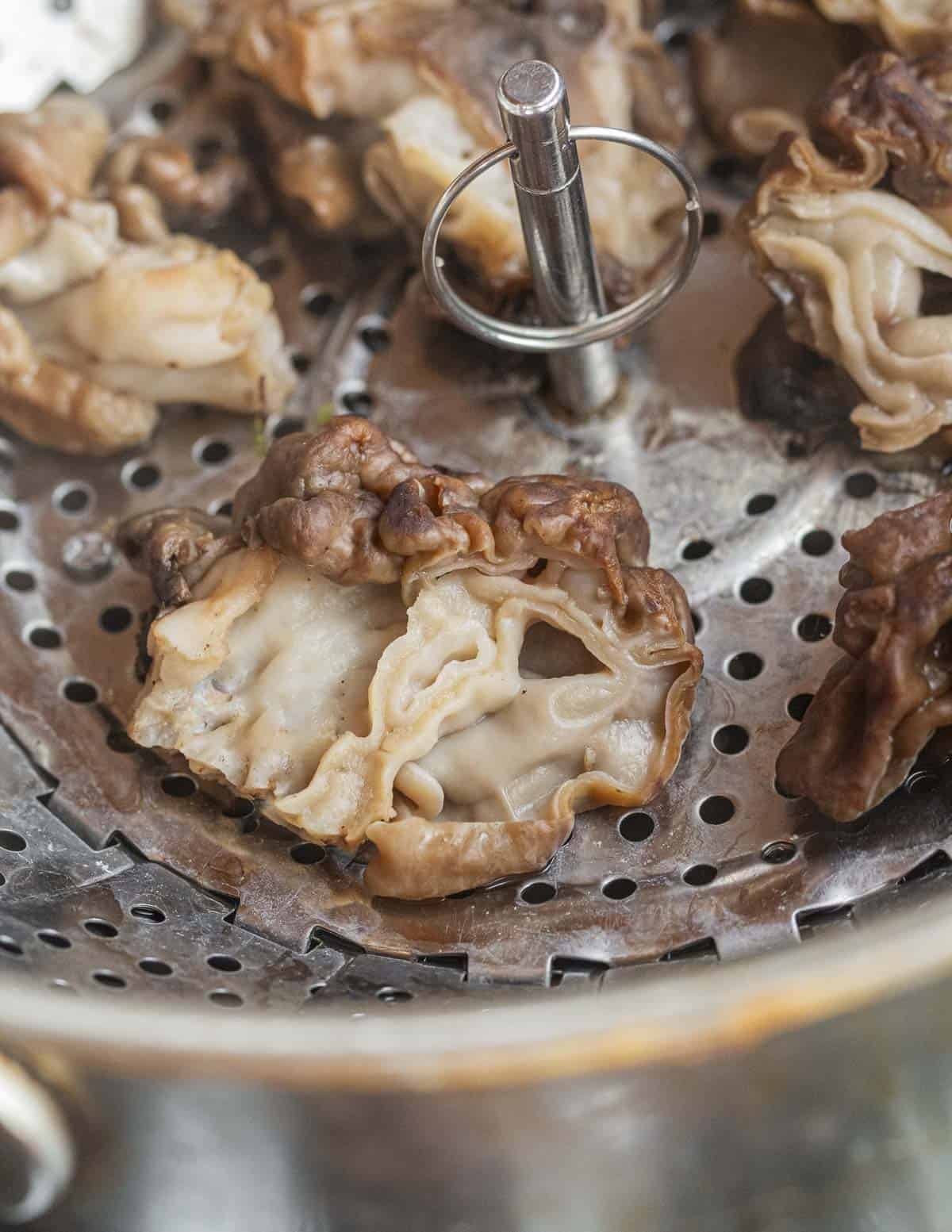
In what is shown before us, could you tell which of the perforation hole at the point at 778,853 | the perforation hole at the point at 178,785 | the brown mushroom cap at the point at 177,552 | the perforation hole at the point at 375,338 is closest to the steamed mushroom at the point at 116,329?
the perforation hole at the point at 375,338

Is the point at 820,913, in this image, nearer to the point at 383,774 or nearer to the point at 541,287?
the point at 383,774

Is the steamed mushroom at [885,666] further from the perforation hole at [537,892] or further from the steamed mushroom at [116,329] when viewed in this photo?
the steamed mushroom at [116,329]

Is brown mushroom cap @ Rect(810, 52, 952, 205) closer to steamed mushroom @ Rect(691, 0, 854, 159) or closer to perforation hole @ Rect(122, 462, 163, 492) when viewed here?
steamed mushroom @ Rect(691, 0, 854, 159)

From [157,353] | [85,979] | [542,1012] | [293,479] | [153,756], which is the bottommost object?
[542,1012]

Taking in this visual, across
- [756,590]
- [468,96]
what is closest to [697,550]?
[756,590]

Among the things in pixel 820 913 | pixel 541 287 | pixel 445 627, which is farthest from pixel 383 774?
pixel 541 287

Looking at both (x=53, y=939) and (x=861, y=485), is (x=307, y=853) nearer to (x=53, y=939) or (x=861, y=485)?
(x=53, y=939)

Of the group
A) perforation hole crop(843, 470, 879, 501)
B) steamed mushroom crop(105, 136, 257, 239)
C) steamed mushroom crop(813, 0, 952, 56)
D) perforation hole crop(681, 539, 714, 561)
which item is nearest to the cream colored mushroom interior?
perforation hole crop(681, 539, 714, 561)
